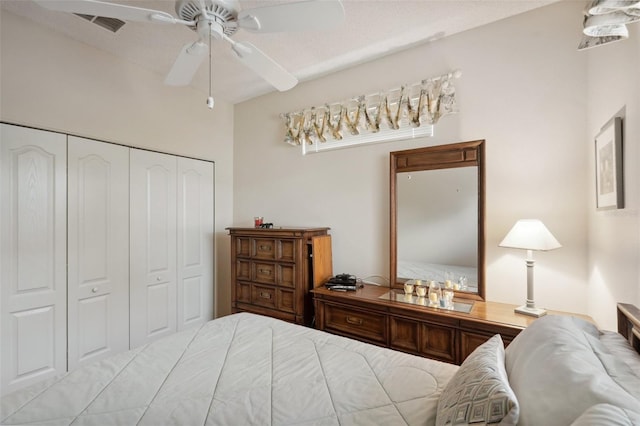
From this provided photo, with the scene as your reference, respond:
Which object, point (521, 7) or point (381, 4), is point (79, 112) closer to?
point (381, 4)

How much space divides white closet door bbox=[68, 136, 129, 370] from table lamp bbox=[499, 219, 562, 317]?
10.2 ft

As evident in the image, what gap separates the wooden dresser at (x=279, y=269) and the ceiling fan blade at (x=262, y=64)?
122 cm

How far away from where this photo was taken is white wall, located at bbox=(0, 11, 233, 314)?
7.17 ft

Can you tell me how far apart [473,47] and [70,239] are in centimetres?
354

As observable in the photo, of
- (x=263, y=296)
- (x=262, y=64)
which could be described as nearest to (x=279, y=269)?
(x=263, y=296)

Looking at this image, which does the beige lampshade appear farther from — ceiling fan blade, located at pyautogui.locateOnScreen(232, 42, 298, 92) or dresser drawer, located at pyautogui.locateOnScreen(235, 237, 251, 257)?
dresser drawer, located at pyautogui.locateOnScreen(235, 237, 251, 257)

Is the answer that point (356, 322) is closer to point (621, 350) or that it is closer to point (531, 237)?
point (531, 237)

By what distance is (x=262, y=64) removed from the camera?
1783mm

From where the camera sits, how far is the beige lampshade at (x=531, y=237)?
5.94 ft

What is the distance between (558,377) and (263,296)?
241cm

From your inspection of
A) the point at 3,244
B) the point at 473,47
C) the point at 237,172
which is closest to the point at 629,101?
the point at 473,47

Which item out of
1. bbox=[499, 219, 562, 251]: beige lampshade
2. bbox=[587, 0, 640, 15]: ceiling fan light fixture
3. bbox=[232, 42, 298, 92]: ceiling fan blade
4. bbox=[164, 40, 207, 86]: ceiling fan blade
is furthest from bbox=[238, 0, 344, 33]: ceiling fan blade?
bbox=[499, 219, 562, 251]: beige lampshade

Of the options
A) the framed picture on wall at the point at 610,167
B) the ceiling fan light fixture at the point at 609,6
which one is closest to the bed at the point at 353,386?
the framed picture on wall at the point at 610,167

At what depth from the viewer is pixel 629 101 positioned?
4.38 feet
